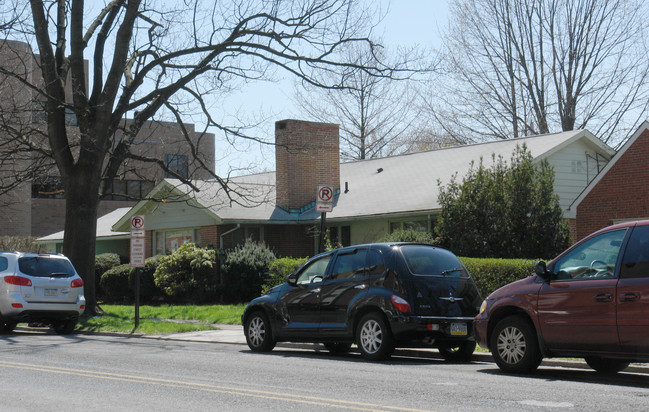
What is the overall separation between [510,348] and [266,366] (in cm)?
333

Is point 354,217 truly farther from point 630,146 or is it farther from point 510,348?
point 510,348

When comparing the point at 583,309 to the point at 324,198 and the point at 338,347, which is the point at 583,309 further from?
the point at 324,198

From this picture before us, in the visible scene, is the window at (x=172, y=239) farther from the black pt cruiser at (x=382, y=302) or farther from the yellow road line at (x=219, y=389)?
the yellow road line at (x=219, y=389)

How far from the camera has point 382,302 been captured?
1245 cm

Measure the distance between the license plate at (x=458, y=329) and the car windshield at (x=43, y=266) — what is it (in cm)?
1024

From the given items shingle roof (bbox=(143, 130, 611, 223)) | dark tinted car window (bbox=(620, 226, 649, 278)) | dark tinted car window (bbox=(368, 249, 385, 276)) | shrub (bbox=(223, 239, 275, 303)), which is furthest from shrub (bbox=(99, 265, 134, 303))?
dark tinted car window (bbox=(620, 226, 649, 278))

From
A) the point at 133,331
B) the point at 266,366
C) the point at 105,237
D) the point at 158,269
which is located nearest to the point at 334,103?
the point at 105,237

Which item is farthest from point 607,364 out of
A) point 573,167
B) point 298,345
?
point 573,167

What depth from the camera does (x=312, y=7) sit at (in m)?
22.2

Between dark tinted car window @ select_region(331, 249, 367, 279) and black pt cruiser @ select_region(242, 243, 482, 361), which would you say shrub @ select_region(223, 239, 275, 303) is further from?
dark tinted car window @ select_region(331, 249, 367, 279)

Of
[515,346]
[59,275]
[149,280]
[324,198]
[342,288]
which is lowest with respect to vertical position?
[515,346]

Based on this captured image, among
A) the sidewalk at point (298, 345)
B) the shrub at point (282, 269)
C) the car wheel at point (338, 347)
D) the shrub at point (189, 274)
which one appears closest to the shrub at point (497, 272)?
the sidewalk at point (298, 345)

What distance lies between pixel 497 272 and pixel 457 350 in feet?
14.9

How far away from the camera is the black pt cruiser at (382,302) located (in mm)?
12320
